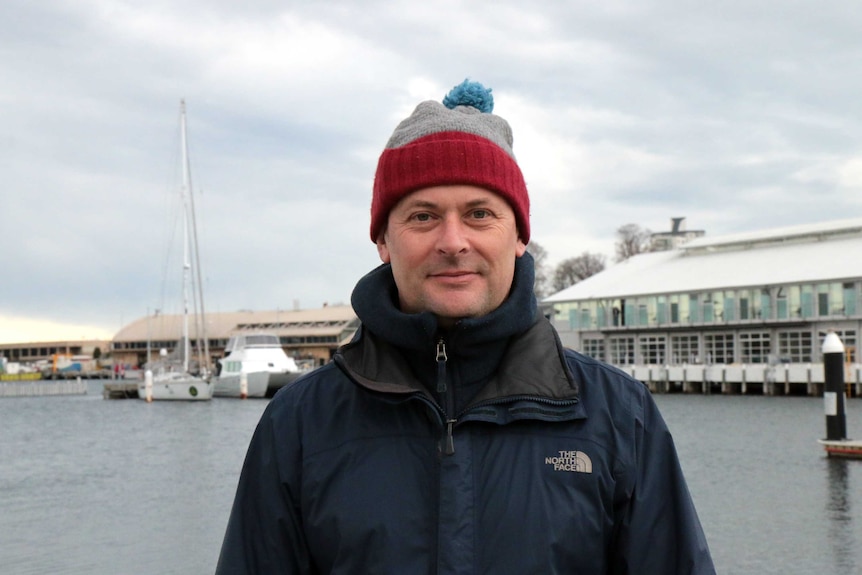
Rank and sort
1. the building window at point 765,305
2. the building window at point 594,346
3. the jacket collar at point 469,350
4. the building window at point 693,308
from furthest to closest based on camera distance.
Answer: the building window at point 594,346 → the building window at point 693,308 → the building window at point 765,305 → the jacket collar at point 469,350

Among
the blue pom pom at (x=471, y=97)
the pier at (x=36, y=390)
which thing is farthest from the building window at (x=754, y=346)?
the blue pom pom at (x=471, y=97)

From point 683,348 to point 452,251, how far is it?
77.1m

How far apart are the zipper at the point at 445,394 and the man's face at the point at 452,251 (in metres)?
0.10

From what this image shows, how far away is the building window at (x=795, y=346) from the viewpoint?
7056 cm

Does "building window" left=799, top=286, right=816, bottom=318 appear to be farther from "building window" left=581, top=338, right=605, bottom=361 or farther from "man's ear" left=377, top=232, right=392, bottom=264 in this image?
"man's ear" left=377, top=232, right=392, bottom=264

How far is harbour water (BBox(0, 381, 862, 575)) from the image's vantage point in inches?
671

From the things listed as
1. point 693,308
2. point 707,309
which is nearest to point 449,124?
point 707,309

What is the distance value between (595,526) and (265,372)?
6612cm

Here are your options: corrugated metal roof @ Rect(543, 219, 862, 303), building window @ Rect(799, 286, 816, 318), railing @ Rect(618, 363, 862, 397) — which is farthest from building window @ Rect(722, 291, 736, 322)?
building window @ Rect(799, 286, 816, 318)

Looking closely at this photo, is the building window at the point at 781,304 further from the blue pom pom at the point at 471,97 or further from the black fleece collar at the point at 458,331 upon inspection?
the black fleece collar at the point at 458,331

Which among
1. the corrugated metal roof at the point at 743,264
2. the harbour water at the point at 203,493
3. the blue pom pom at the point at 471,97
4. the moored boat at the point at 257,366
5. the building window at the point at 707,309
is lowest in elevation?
the harbour water at the point at 203,493

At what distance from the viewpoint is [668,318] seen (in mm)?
76938

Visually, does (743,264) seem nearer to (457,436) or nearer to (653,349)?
(653,349)

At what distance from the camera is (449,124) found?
316 centimetres
